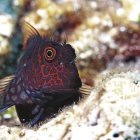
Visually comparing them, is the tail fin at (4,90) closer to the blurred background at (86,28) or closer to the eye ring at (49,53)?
the eye ring at (49,53)

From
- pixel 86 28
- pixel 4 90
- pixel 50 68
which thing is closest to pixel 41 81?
pixel 50 68

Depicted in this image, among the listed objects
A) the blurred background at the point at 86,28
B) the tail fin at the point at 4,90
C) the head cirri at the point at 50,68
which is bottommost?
Answer: the tail fin at the point at 4,90

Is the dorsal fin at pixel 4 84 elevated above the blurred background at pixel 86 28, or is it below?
below

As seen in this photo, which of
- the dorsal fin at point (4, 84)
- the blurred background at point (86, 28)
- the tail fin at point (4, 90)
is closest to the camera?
the tail fin at point (4, 90)

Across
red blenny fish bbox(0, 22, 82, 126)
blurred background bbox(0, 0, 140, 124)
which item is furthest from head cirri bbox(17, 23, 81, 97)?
blurred background bbox(0, 0, 140, 124)

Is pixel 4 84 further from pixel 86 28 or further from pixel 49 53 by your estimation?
pixel 86 28

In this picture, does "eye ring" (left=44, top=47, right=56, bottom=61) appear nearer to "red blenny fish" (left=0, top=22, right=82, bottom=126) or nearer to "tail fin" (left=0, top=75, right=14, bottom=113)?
"red blenny fish" (left=0, top=22, right=82, bottom=126)

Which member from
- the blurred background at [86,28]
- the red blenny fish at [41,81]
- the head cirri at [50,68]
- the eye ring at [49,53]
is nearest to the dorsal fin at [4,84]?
the red blenny fish at [41,81]

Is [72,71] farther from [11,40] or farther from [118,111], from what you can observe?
[11,40]
